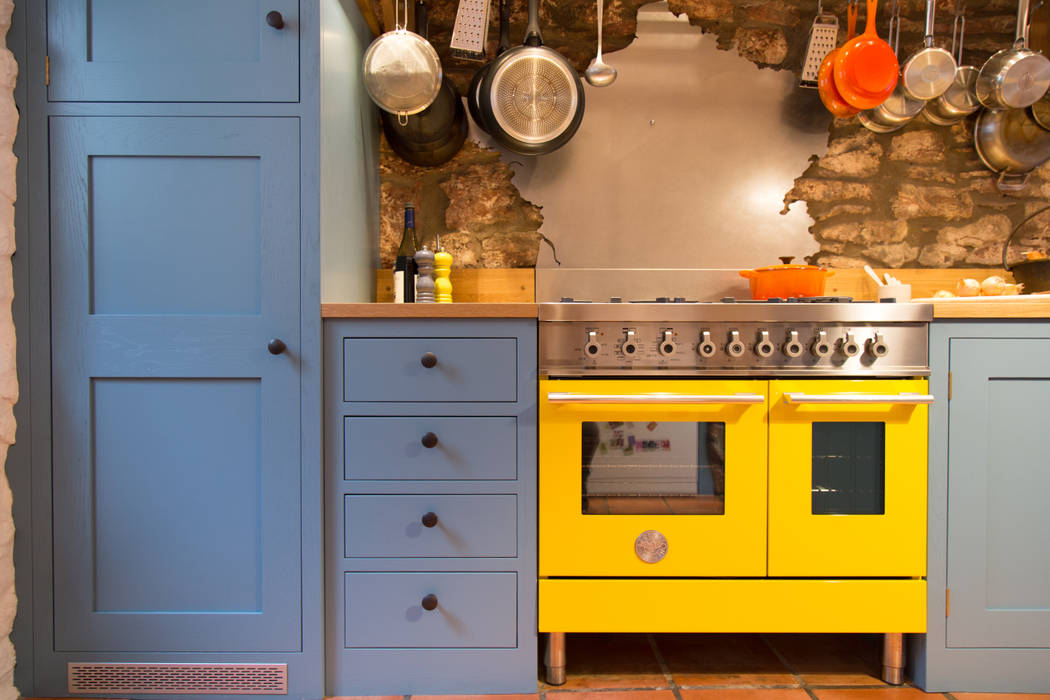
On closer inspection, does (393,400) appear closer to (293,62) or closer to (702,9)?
(293,62)

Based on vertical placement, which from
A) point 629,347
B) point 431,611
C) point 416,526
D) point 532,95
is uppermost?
point 532,95

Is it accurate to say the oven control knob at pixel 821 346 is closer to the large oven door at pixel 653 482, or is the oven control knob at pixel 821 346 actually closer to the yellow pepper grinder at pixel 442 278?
the large oven door at pixel 653 482

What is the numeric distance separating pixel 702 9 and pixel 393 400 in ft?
5.72

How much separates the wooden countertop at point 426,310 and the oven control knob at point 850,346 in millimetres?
774

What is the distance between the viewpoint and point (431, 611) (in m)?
1.43

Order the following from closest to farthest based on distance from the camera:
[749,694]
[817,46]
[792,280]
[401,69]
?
[749,694] → [401,69] → [792,280] → [817,46]

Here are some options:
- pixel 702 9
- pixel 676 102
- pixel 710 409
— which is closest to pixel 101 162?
pixel 710 409

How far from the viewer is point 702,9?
2.04 m

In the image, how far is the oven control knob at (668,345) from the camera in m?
1.43

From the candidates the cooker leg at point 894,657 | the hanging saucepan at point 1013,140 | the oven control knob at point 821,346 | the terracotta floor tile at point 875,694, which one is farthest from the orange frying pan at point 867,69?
the terracotta floor tile at point 875,694

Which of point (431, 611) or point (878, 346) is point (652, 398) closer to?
point (878, 346)

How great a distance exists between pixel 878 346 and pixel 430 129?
1475 mm

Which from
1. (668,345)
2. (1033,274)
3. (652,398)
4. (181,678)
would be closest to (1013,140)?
(1033,274)

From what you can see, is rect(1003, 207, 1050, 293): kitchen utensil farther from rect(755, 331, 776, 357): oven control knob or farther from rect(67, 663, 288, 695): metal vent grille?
rect(67, 663, 288, 695): metal vent grille
